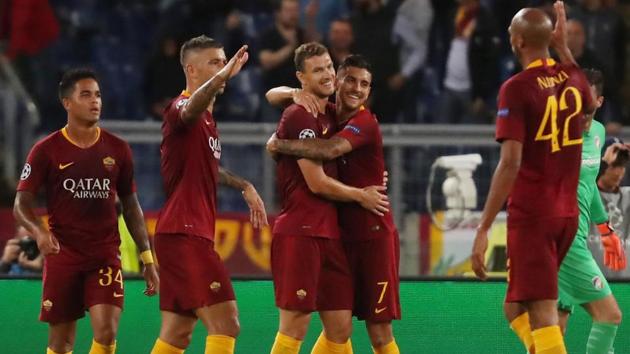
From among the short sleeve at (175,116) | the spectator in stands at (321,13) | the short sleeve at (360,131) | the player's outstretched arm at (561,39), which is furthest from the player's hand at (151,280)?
the spectator in stands at (321,13)

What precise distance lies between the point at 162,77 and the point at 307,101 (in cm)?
566

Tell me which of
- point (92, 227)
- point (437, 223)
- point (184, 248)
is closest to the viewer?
point (184, 248)

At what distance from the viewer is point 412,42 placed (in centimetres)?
1431

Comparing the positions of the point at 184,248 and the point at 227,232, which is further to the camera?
the point at 227,232

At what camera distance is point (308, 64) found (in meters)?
8.45

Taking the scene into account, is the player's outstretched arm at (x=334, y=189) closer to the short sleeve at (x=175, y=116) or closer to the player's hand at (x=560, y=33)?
the short sleeve at (x=175, y=116)

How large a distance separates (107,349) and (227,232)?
3.32m

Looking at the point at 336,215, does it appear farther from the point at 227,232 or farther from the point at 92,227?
the point at 227,232

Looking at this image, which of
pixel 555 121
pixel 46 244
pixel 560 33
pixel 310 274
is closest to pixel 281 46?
pixel 310 274

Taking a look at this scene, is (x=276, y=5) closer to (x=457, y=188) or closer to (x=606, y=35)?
(x=606, y=35)

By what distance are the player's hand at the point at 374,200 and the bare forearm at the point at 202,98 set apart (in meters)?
1.09

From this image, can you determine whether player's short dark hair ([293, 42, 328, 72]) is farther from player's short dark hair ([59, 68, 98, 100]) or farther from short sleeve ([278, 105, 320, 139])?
player's short dark hair ([59, 68, 98, 100])

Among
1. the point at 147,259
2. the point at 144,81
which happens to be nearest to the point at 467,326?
the point at 147,259

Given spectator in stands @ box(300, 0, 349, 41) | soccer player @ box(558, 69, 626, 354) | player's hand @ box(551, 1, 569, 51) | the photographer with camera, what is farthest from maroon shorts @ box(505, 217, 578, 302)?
spectator in stands @ box(300, 0, 349, 41)
